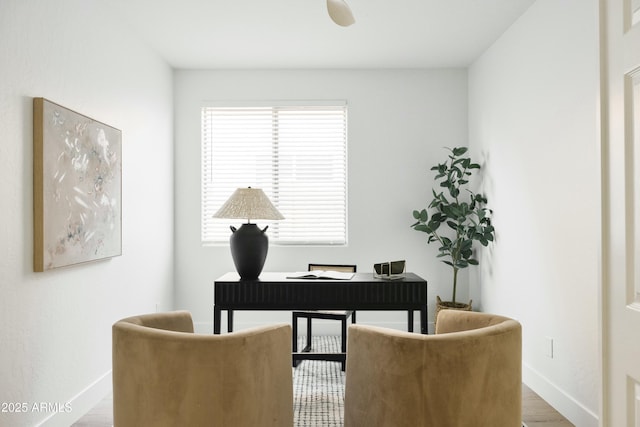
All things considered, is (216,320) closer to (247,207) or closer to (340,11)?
(247,207)

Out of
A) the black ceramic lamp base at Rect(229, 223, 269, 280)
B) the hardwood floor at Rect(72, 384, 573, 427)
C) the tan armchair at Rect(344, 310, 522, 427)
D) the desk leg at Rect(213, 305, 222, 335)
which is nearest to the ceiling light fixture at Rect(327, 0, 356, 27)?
the black ceramic lamp base at Rect(229, 223, 269, 280)

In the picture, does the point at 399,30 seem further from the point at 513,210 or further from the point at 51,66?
the point at 51,66

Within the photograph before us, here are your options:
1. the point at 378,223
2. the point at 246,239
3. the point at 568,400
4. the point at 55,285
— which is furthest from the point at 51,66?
the point at 568,400

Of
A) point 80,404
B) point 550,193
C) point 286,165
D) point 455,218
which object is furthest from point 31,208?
point 455,218

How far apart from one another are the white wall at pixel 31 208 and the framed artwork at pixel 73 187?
5cm

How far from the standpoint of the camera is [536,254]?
3.07m

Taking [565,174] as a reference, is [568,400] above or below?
below

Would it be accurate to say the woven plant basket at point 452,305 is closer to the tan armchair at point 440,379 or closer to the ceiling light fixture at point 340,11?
the tan armchair at point 440,379

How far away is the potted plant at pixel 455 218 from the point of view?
394cm

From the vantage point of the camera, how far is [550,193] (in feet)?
9.45

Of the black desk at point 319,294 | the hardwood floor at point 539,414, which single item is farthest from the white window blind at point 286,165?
the hardwood floor at point 539,414

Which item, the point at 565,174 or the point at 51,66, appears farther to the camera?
the point at 565,174

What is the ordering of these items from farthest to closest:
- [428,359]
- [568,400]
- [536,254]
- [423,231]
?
[423,231] → [536,254] → [568,400] → [428,359]

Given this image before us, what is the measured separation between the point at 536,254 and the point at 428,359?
1882mm
